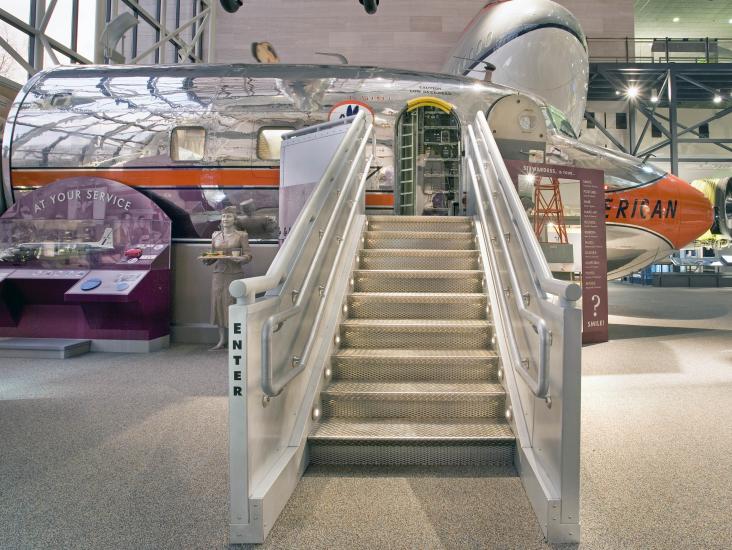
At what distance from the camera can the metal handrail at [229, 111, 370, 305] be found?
2.34 m

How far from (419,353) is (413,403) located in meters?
0.53

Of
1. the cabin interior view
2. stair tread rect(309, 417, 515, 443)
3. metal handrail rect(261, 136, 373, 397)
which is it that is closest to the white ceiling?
the cabin interior view

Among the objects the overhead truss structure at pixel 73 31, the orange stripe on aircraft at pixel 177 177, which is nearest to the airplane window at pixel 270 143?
the orange stripe on aircraft at pixel 177 177

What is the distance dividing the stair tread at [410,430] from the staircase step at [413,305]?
116 cm

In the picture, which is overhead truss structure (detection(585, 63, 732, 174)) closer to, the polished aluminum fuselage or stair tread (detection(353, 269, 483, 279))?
the polished aluminum fuselage

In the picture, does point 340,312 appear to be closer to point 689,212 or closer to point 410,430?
point 410,430

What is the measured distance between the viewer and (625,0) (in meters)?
16.8

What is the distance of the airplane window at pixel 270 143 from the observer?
7309 mm

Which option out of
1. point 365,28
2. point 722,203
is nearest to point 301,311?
point 365,28

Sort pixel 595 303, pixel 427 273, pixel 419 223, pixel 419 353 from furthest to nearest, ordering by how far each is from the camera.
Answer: pixel 595 303
pixel 419 223
pixel 427 273
pixel 419 353

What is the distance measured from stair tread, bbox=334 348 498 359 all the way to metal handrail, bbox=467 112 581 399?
297 millimetres

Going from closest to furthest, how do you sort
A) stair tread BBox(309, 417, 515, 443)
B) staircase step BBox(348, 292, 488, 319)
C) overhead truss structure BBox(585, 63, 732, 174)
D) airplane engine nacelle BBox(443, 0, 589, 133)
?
stair tread BBox(309, 417, 515, 443) < staircase step BBox(348, 292, 488, 319) < airplane engine nacelle BBox(443, 0, 589, 133) < overhead truss structure BBox(585, 63, 732, 174)

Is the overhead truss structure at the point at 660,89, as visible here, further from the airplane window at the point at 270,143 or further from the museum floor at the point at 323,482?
the museum floor at the point at 323,482

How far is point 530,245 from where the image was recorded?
122 inches
